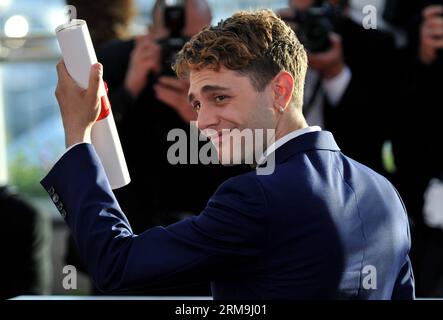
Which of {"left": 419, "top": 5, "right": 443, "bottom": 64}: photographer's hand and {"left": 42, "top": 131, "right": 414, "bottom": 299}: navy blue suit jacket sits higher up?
{"left": 419, "top": 5, "right": 443, "bottom": 64}: photographer's hand

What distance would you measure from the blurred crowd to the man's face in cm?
116

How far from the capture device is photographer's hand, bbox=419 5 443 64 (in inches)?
116

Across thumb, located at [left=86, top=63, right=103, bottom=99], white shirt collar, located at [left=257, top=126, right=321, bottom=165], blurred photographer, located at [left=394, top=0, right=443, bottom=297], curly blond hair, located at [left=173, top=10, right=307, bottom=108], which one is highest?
curly blond hair, located at [left=173, top=10, right=307, bottom=108]

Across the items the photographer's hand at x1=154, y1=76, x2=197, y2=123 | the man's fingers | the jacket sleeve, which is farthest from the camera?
the photographer's hand at x1=154, y1=76, x2=197, y2=123

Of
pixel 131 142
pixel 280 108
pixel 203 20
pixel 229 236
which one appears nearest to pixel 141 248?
pixel 229 236

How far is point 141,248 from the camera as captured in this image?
1524 mm

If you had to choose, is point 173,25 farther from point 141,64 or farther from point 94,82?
point 94,82

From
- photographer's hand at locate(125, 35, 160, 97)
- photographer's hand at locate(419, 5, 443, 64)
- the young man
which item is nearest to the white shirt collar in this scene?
the young man

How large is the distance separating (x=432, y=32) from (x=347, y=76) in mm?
324

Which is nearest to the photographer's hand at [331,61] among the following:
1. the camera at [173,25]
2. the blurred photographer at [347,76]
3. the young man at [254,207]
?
the blurred photographer at [347,76]

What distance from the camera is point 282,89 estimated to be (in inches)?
65.8

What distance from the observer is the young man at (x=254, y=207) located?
1528 millimetres

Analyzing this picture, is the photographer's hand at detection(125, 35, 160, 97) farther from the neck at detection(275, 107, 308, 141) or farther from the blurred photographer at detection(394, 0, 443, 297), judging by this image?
the neck at detection(275, 107, 308, 141)

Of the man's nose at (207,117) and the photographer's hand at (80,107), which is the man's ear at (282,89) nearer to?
the man's nose at (207,117)
